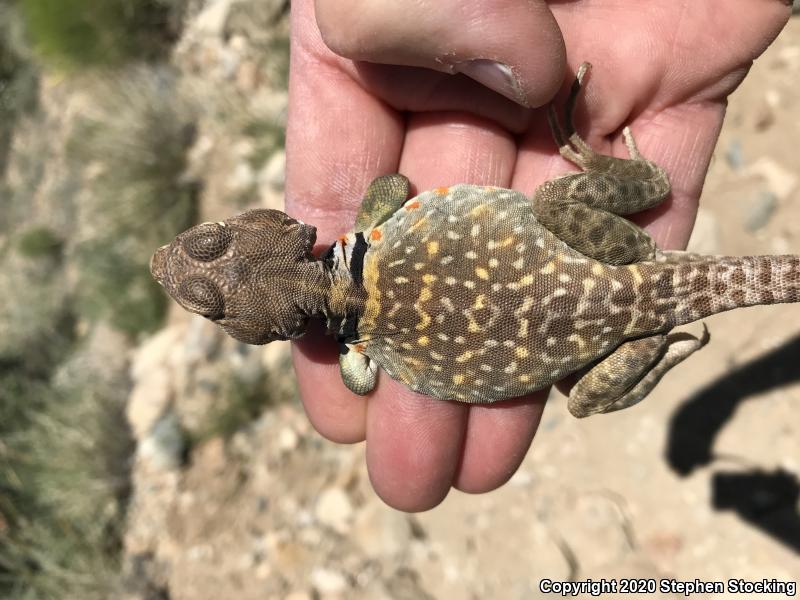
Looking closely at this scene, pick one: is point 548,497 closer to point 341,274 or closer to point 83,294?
point 341,274

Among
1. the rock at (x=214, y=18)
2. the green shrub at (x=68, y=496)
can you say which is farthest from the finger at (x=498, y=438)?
the rock at (x=214, y=18)

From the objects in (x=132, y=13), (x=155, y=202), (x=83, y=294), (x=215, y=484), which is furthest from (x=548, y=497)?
(x=132, y=13)

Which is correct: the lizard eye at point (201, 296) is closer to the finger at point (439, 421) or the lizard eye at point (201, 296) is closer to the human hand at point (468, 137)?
the human hand at point (468, 137)

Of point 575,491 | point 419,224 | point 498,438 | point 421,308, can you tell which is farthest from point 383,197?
point 575,491

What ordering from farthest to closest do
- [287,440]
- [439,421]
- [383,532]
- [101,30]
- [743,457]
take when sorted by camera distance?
1. [101,30]
2. [287,440]
3. [383,532]
4. [743,457]
5. [439,421]

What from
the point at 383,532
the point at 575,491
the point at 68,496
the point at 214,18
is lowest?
the point at 68,496

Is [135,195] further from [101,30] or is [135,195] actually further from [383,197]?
[383,197]
